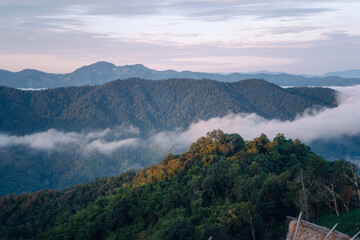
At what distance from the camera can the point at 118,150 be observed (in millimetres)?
182375

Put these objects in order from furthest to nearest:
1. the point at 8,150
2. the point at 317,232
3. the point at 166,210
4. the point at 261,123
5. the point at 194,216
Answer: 1. the point at 261,123
2. the point at 8,150
3. the point at 166,210
4. the point at 194,216
5. the point at 317,232

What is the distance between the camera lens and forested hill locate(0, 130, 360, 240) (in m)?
25.5

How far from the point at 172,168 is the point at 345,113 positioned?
148m

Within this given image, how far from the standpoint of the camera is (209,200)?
37000mm

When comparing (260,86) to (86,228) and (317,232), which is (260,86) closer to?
(86,228)

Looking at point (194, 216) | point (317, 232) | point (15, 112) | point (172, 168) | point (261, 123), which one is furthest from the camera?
point (15, 112)

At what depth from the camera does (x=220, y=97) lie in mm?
196750

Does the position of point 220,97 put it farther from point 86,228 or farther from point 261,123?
point 86,228

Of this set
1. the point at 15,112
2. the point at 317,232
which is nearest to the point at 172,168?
the point at 317,232

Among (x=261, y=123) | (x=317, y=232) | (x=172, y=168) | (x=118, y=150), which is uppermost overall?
(x=317, y=232)

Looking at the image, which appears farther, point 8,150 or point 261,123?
point 261,123

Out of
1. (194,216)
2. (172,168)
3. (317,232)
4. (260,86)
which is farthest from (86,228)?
(260,86)

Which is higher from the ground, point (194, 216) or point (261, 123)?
point (194, 216)

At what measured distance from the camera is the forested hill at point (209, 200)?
2553 cm
